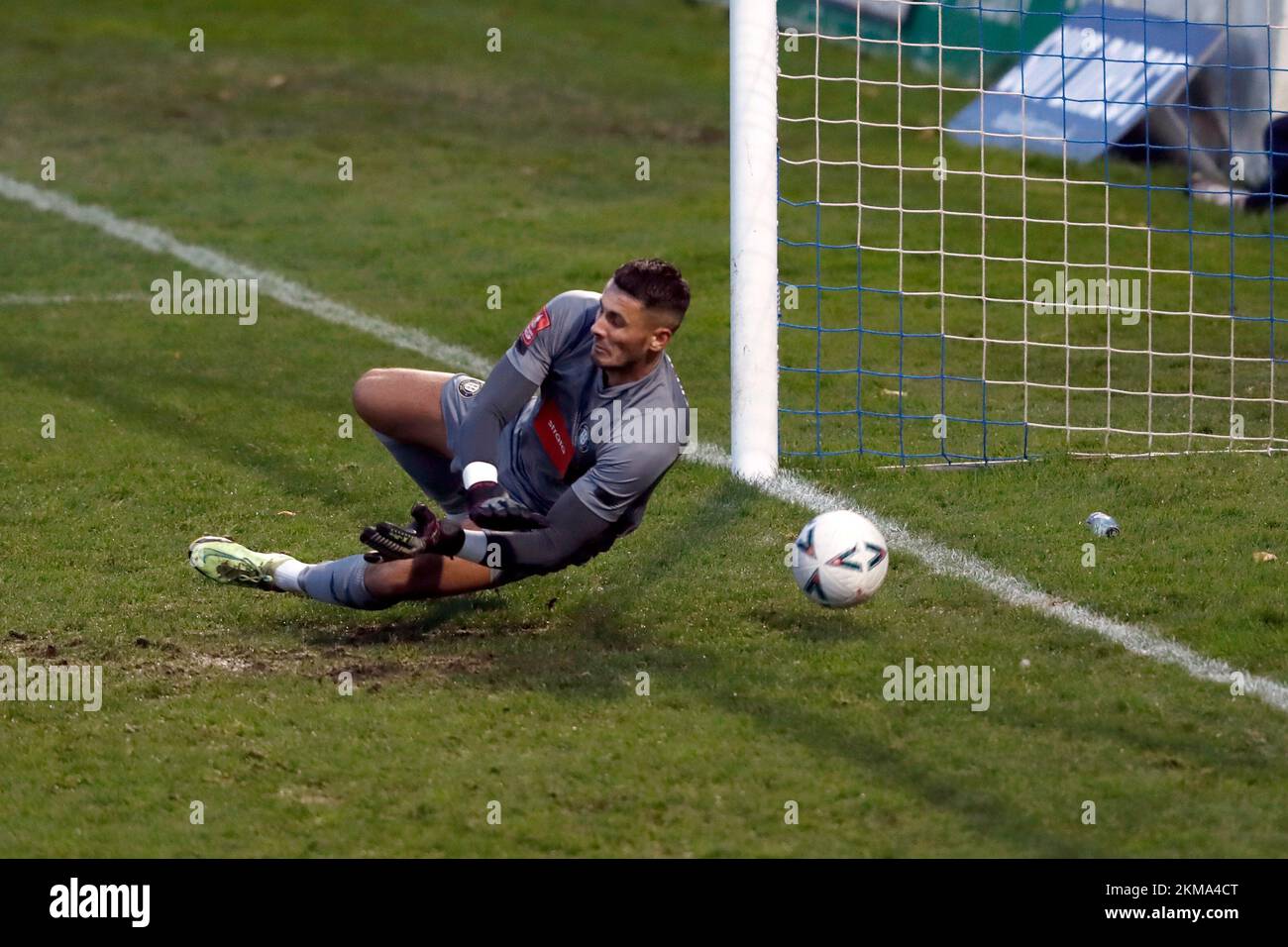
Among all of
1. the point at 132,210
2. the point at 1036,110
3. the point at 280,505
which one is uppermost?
the point at 1036,110

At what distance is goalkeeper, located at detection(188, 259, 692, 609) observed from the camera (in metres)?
5.40

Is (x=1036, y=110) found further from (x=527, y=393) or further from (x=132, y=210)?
(x=527, y=393)

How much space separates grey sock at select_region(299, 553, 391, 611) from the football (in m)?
1.37

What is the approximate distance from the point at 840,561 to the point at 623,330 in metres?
1.01

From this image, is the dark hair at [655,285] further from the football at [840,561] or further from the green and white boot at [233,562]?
the green and white boot at [233,562]

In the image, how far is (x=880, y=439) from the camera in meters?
7.77

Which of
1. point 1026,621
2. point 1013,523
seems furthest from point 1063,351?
point 1026,621

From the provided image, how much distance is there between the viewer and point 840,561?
5613 millimetres

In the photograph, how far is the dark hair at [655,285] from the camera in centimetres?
535

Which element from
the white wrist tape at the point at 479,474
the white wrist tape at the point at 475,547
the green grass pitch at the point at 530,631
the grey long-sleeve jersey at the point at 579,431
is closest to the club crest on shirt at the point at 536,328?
the grey long-sleeve jersey at the point at 579,431

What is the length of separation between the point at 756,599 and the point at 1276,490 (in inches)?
90.3

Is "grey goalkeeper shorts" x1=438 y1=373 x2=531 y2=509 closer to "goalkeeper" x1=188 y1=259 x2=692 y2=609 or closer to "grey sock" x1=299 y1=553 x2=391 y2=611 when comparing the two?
"goalkeeper" x1=188 y1=259 x2=692 y2=609

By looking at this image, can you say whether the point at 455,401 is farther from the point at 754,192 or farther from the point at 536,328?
the point at 754,192

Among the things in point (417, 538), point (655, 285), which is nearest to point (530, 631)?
point (417, 538)
